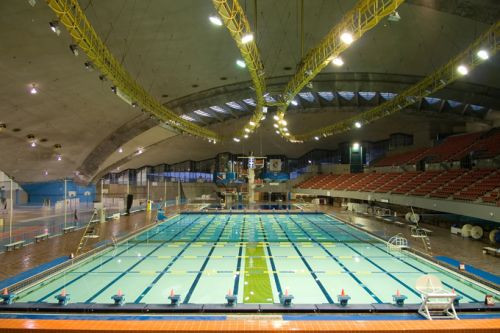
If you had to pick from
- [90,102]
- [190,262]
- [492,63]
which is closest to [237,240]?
[190,262]

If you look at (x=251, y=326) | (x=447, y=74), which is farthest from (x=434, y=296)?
(x=447, y=74)

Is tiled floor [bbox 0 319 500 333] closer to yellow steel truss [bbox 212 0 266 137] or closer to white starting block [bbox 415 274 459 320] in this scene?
white starting block [bbox 415 274 459 320]

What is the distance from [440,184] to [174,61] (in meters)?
16.0

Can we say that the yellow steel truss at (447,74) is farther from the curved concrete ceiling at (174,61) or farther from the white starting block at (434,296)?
the white starting block at (434,296)

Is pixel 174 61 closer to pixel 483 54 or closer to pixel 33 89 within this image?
→ pixel 33 89

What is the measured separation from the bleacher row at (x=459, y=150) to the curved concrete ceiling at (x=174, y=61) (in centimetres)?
249

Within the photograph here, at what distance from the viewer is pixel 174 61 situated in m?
17.2

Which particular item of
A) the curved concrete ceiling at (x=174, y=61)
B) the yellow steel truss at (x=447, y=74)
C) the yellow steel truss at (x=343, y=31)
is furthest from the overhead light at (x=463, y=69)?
the yellow steel truss at (x=343, y=31)

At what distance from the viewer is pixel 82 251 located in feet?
35.4

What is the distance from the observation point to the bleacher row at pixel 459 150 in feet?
65.4

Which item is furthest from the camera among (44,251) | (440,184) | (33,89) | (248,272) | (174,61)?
(440,184)

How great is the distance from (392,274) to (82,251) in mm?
9463

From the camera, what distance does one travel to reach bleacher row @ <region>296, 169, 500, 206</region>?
1459cm

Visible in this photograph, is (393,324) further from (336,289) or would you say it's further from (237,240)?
(237,240)
